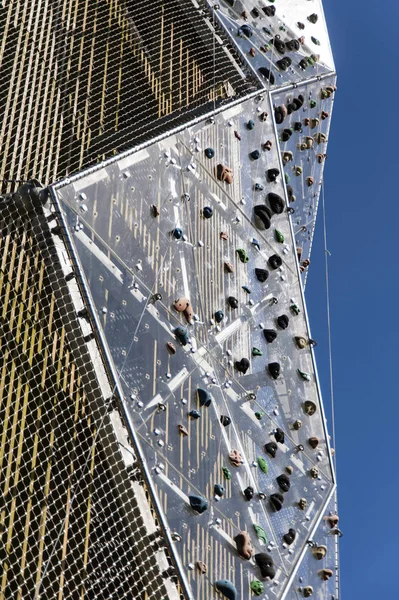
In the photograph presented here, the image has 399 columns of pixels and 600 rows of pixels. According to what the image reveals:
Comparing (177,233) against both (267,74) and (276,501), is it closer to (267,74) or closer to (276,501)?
(276,501)

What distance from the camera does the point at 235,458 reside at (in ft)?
24.4

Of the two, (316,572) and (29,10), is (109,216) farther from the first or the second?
(316,572)

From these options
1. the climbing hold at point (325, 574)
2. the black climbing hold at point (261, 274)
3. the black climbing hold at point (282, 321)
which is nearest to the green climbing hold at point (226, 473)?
the climbing hold at point (325, 574)

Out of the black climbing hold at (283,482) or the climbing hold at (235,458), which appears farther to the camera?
the black climbing hold at (283,482)

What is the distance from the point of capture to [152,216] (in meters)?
7.50

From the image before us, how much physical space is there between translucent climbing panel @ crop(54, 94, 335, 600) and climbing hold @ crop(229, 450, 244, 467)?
11 millimetres

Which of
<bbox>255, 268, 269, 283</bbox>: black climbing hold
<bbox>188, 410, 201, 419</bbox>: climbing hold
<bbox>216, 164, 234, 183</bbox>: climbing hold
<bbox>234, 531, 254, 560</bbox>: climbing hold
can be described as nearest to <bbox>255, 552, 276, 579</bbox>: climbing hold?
<bbox>234, 531, 254, 560</bbox>: climbing hold

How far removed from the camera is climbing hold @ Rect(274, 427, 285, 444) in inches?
316

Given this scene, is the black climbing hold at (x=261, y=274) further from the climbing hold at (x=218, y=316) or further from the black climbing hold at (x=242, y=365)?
the black climbing hold at (x=242, y=365)

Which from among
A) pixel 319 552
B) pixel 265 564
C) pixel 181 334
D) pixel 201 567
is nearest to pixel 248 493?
pixel 265 564

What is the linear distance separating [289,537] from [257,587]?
650 millimetres

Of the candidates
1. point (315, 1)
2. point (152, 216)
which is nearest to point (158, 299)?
point (152, 216)

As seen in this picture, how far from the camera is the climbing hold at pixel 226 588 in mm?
6840

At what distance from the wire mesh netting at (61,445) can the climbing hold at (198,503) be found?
43cm
